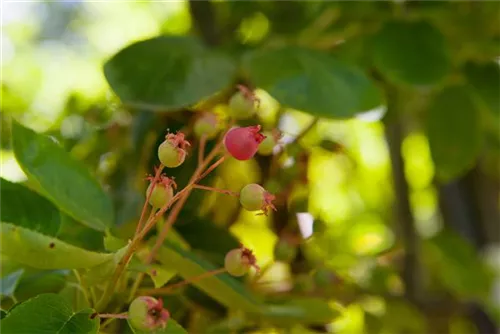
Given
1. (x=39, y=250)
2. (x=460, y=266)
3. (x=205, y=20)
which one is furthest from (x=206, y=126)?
(x=460, y=266)

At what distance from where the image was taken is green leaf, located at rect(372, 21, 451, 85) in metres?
0.53

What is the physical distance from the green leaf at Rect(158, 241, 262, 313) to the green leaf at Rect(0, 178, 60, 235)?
0.06m

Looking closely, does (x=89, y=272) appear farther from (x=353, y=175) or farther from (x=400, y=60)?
(x=353, y=175)

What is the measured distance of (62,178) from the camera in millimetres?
373

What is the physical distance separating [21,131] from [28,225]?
46 mm

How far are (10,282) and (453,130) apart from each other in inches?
15.6

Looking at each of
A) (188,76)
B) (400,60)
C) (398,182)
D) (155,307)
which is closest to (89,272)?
(155,307)

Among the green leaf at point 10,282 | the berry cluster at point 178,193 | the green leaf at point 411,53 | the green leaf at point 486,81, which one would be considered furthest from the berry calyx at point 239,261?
the green leaf at point 486,81

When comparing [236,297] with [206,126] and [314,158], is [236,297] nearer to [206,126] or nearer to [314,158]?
[206,126]

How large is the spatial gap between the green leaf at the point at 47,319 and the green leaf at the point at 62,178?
0.07 metres

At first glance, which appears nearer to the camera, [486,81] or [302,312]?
[302,312]

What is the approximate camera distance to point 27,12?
4.09ft

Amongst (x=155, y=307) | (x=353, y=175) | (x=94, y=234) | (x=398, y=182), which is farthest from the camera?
(x=353, y=175)

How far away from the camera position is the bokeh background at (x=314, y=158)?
511 mm
